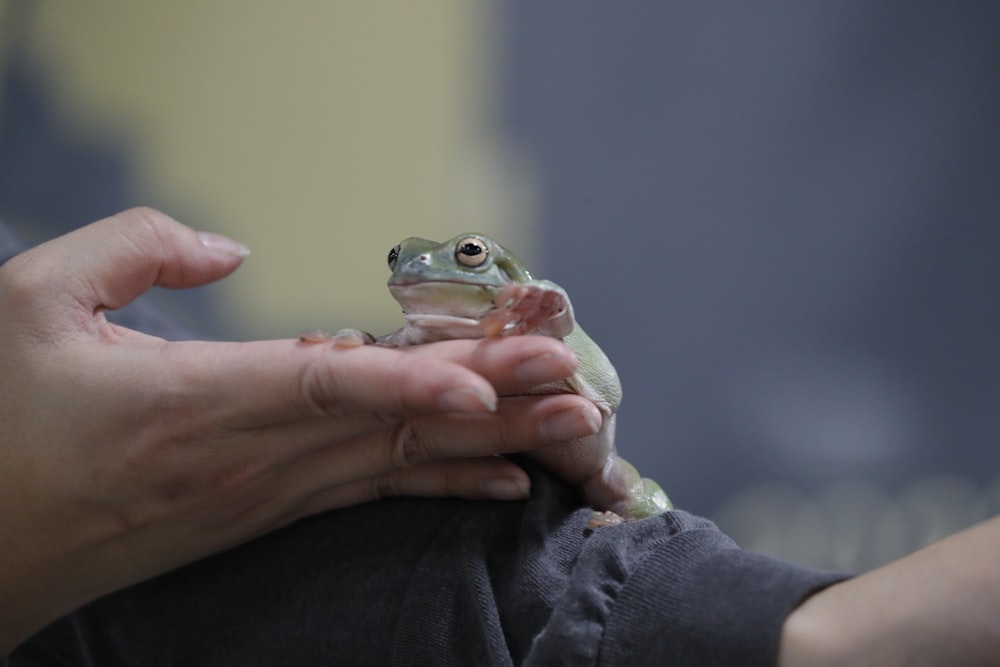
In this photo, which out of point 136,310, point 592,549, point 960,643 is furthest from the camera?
point 136,310

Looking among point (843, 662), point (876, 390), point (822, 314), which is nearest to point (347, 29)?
point (822, 314)

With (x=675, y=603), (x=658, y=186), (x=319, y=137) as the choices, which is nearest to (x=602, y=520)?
(x=675, y=603)

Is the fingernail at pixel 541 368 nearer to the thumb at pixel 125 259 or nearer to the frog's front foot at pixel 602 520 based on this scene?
the frog's front foot at pixel 602 520

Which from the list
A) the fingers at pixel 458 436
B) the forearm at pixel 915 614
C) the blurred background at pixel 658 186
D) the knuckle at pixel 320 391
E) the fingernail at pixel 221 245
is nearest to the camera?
the forearm at pixel 915 614

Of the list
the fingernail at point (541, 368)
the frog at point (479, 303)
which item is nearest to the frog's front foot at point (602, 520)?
the frog at point (479, 303)

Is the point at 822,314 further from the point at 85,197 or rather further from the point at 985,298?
the point at 85,197
